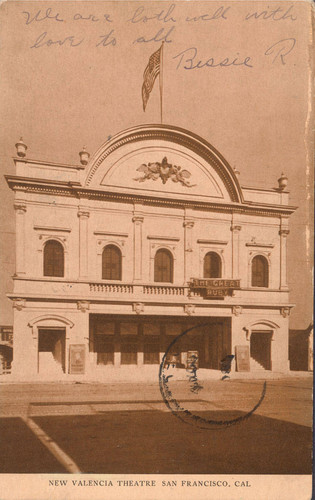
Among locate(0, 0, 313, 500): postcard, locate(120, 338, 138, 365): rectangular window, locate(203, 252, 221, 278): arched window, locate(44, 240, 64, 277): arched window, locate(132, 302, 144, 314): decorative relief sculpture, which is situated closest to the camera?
locate(0, 0, 313, 500): postcard

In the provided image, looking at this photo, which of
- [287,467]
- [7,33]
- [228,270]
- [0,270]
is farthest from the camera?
[228,270]

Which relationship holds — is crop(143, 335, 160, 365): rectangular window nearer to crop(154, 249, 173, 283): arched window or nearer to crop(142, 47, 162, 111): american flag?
crop(154, 249, 173, 283): arched window

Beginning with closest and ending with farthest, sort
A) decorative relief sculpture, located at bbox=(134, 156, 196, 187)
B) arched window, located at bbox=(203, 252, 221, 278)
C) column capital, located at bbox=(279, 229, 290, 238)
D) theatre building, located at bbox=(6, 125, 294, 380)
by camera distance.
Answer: column capital, located at bbox=(279, 229, 290, 238), theatre building, located at bbox=(6, 125, 294, 380), arched window, located at bbox=(203, 252, 221, 278), decorative relief sculpture, located at bbox=(134, 156, 196, 187)

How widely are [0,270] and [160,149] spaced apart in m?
4.65

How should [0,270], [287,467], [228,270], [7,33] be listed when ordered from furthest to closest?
[228,270]
[0,270]
[7,33]
[287,467]

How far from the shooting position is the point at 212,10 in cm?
800

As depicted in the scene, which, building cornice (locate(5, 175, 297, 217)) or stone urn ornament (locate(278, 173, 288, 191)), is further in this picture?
building cornice (locate(5, 175, 297, 217))

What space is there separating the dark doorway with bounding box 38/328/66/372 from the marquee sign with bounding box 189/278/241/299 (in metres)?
3.34

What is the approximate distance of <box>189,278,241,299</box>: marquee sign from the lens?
418 inches

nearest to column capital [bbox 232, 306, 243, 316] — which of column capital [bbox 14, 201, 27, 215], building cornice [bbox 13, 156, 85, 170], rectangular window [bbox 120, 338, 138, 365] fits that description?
rectangular window [bbox 120, 338, 138, 365]

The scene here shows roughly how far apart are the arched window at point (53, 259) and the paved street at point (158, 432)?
2.46 m

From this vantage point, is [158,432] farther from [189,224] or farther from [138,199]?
[138,199]

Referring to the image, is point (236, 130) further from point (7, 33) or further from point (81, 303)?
point (81, 303)

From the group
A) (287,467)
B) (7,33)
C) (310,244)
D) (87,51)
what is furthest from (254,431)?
(7,33)
